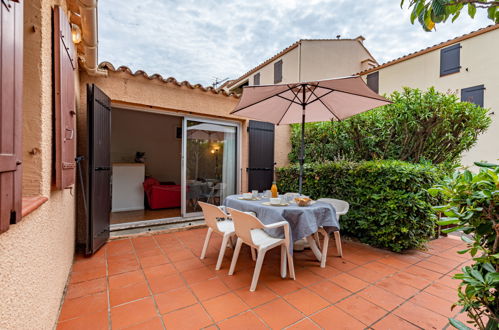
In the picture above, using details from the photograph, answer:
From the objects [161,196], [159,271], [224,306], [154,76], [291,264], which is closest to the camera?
[224,306]

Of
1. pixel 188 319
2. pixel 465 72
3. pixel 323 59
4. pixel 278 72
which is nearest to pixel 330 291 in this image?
pixel 188 319

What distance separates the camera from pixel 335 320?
193cm

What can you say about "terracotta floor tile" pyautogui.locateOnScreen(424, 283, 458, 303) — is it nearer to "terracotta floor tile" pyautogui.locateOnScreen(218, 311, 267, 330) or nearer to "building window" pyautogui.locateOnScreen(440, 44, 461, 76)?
"terracotta floor tile" pyautogui.locateOnScreen(218, 311, 267, 330)

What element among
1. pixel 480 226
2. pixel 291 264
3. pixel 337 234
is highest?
pixel 480 226

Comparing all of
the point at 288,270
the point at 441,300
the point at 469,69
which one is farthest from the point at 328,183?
the point at 469,69

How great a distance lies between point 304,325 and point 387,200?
2.56m

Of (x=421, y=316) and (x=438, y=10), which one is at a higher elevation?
(x=438, y=10)

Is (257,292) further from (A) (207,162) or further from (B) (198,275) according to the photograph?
(A) (207,162)

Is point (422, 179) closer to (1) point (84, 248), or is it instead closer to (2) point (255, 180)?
(2) point (255, 180)

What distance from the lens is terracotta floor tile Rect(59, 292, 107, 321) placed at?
198 centimetres

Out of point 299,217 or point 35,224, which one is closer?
point 35,224

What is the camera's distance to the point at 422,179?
337cm

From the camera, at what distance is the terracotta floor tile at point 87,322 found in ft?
5.97

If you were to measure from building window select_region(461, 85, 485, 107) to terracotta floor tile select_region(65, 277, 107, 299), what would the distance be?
11379mm
